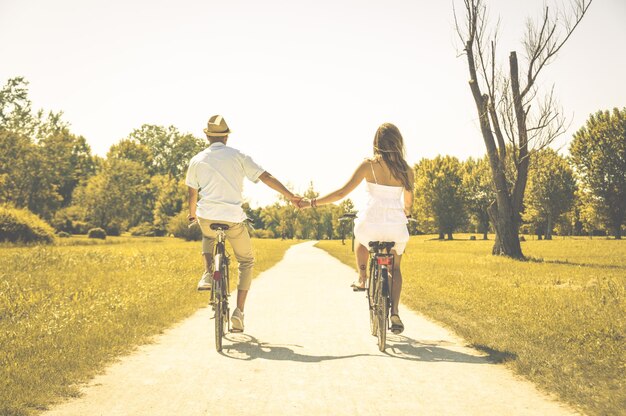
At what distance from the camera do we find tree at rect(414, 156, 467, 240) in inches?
2788

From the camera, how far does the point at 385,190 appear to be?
19.3ft

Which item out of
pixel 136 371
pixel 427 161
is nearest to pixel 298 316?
pixel 136 371

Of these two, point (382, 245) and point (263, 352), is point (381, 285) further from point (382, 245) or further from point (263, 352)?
point (263, 352)

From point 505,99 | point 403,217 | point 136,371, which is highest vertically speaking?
point 505,99

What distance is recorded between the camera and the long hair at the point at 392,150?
5.82 m

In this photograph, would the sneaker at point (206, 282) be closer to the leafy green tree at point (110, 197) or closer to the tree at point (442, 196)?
the leafy green tree at point (110, 197)

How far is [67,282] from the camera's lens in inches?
467

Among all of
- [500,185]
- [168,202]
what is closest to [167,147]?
[168,202]

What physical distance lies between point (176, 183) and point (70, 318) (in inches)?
2436

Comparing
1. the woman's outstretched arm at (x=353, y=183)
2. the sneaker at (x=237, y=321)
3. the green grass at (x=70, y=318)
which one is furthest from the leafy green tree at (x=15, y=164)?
the woman's outstretched arm at (x=353, y=183)

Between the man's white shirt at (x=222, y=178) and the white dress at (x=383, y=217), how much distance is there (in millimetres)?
1312

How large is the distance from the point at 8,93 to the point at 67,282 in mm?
40074

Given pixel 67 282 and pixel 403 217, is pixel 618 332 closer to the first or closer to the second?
pixel 403 217

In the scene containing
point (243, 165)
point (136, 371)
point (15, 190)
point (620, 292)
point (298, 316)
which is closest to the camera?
point (136, 371)
